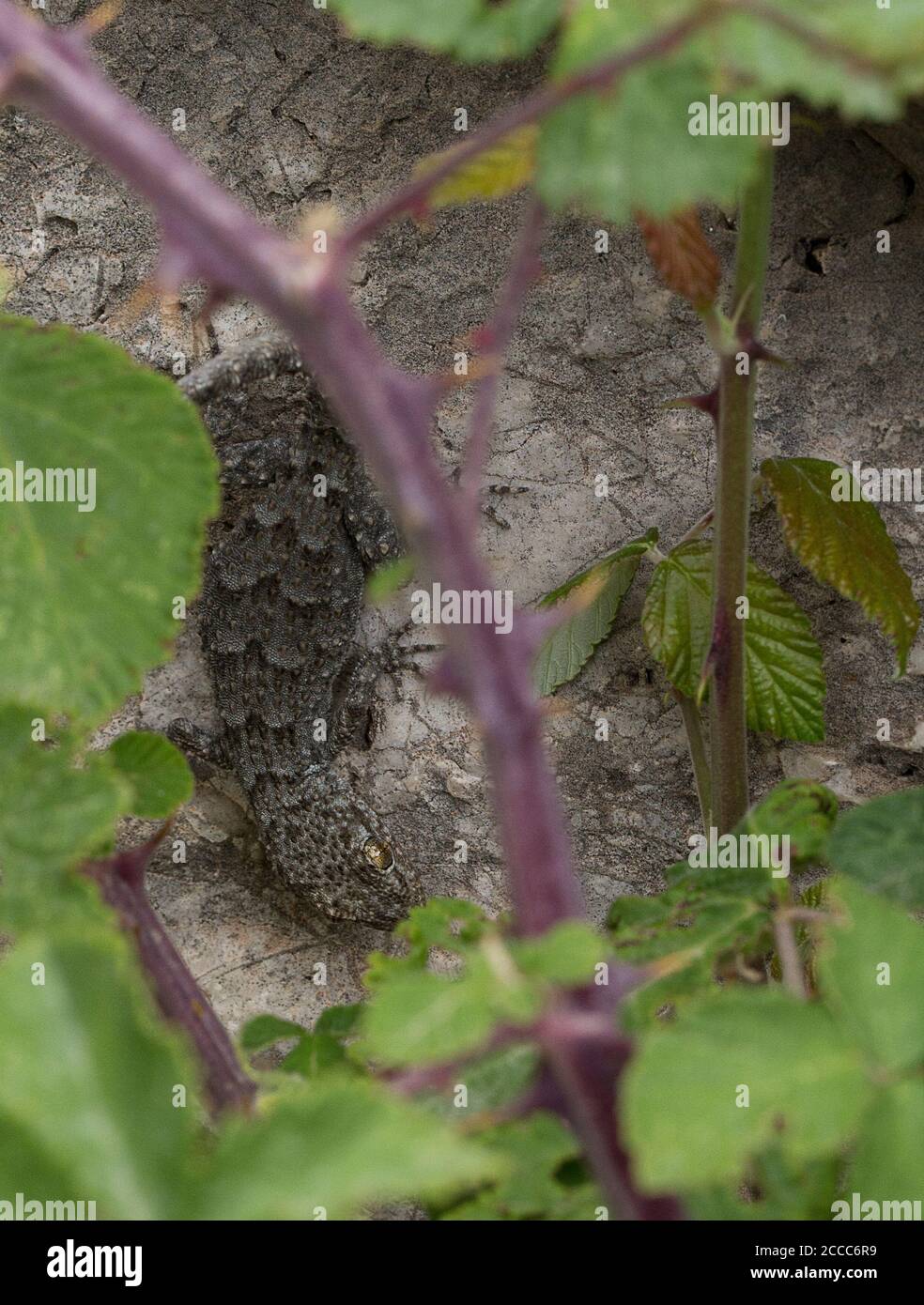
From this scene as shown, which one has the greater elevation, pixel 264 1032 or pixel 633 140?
pixel 633 140

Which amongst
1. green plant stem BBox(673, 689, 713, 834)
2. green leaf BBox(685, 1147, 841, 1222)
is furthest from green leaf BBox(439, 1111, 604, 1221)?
green plant stem BBox(673, 689, 713, 834)

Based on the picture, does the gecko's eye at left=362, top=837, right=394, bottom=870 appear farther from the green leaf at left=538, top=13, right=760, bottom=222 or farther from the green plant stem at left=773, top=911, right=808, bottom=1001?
the green leaf at left=538, top=13, right=760, bottom=222

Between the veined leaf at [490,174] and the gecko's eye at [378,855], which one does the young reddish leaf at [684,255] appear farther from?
the gecko's eye at [378,855]

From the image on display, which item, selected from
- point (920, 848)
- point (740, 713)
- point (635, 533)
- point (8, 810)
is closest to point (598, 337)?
point (635, 533)

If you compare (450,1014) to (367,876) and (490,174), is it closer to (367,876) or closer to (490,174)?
(490,174)

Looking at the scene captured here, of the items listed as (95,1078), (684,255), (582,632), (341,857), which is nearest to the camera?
(95,1078)

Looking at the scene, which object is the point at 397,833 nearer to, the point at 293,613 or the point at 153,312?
the point at 293,613

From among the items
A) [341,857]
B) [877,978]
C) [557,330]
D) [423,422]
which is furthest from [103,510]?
[341,857]

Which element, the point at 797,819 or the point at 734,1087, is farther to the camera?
the point at 797,819
